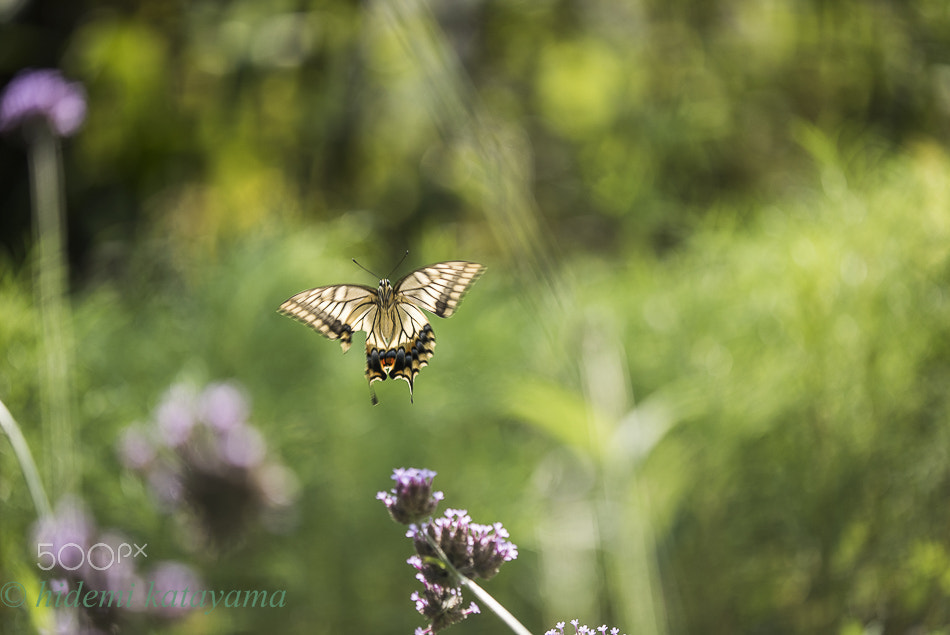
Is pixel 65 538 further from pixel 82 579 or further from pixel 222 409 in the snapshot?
pixel 222 409

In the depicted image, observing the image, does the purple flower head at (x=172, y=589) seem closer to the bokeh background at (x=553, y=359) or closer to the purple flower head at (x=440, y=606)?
the bokeh background at (x=553, y=359)

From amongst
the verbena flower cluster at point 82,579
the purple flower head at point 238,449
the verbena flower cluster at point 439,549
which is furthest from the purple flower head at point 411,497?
the purple flower head at point 238,449

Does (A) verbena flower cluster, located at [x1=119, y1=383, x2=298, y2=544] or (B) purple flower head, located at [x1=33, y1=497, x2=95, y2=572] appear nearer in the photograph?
(B) purple flower head, located at [x1=33, y1=497, x2=95, y2=572]

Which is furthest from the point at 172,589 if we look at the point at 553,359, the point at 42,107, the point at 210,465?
the point at 553,359

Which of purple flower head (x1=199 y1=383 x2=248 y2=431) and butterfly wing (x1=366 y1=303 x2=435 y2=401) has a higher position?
purple flower head (x1=199 y1=383 x2=248 y2=431)

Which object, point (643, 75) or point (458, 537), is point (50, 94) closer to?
point (458, 537)

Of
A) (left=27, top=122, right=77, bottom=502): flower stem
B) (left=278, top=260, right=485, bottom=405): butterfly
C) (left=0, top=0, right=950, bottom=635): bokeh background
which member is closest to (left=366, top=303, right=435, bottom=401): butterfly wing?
(left=278, top=260, right=485, bottom=405): butterfly

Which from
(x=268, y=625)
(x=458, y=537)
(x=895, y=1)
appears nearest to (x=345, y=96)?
(x=895, y=1)

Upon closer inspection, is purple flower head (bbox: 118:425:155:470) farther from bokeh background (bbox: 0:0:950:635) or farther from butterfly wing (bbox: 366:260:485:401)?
butterfly wing (bbox: 366:260:485:401)
